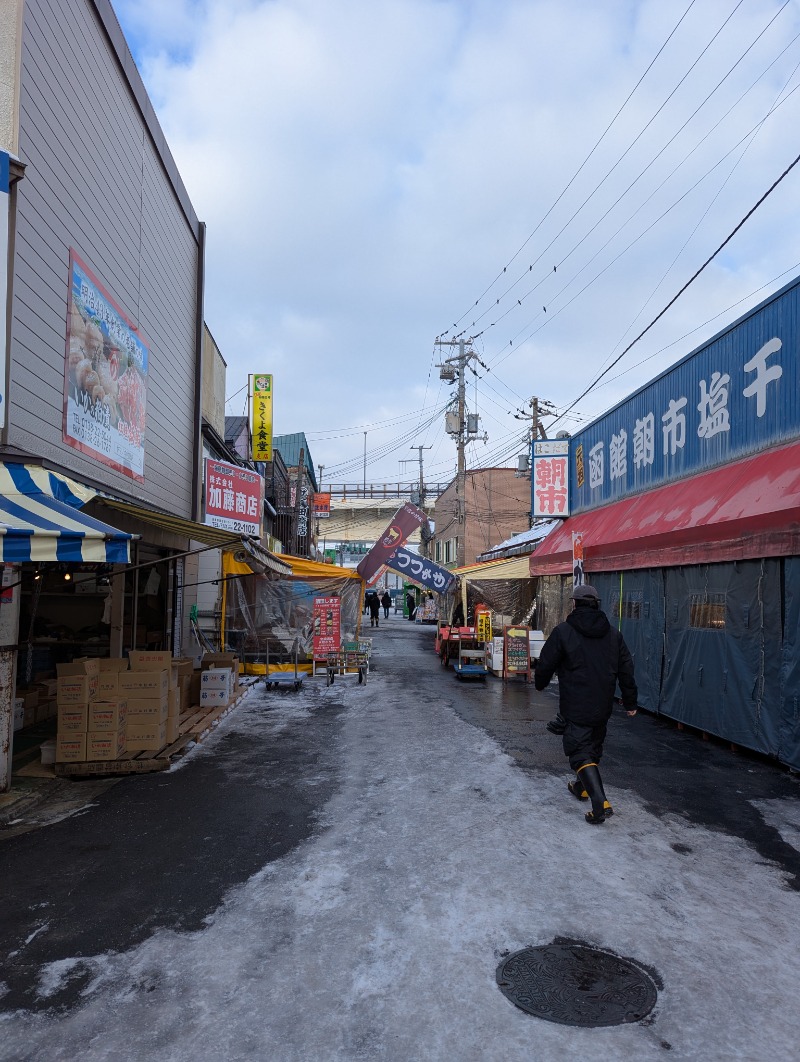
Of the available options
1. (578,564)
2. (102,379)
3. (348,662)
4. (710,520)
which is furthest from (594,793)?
(348,662)

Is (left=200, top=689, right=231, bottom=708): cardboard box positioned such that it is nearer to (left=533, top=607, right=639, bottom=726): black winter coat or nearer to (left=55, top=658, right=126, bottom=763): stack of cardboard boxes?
(left=55, top=658, right=126, bottom=763): stack of cardboard boxes

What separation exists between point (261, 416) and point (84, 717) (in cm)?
1698

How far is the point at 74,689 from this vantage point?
705 cm

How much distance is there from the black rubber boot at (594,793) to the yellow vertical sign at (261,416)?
19050 millimetres

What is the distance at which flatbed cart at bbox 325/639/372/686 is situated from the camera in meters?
15.0

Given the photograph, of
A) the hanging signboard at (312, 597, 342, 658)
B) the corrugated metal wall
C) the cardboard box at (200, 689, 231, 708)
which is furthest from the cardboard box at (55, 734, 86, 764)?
the hanging signboard at (312, 597, 342, 658)

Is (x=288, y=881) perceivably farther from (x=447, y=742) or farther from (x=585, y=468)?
(x=585, y=468)

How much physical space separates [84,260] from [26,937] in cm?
755

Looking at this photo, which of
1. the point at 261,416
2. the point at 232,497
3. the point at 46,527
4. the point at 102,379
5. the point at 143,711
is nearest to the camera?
the point at 46,527

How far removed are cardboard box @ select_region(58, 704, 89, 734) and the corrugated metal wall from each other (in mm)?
2665

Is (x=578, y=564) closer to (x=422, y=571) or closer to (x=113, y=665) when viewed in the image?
(x=422, y=571)

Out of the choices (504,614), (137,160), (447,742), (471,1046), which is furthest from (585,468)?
(471,1046)

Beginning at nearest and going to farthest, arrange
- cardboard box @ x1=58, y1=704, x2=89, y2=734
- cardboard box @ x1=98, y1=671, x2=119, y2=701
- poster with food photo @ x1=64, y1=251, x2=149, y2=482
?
cardboard box @ x1=58, y1=704, x2=89, y2=734 < cardboard box @ x1=98, y1=671, x2=119, y2=701 < poster with food photo @ x1=64, y1=251, x2=149, y2=482

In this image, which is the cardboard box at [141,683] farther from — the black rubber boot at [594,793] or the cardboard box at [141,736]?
the black rubber boot at [594,793]
